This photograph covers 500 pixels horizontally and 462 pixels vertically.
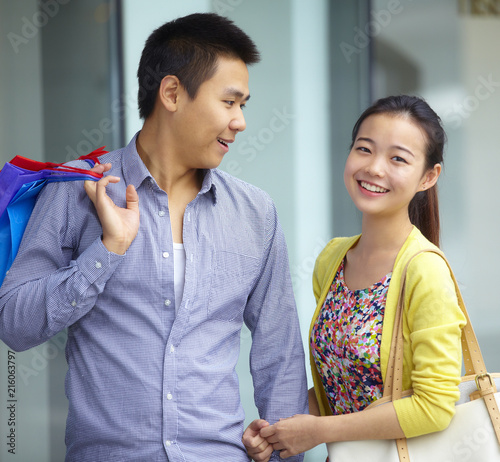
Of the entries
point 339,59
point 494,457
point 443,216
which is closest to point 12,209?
point 494,457

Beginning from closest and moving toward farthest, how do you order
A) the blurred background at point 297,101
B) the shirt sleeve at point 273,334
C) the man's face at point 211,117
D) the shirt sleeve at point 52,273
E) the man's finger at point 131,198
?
the shirt sleeve at point 52,273, the man's finger at point 131,198, the man's face at point 211,117, the shirt sleeve at point 273,334, the blurred background at point 297,101

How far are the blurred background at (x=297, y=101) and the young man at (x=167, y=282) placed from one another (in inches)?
49.4

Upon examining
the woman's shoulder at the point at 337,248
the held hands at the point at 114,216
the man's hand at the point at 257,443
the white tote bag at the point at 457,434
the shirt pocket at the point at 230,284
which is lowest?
the man's hand at the point at 257,443

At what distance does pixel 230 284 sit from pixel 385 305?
1.36ft

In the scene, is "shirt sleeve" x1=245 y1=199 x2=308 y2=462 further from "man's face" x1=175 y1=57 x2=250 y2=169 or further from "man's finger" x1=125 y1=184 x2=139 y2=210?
"man's finger" x1=125 y1=184 x2=139 y2=210

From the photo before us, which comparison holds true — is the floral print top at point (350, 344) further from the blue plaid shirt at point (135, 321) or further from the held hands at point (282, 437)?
the blue plaid shirt at point (135, 321)

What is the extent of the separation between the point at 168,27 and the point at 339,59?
5.78 ft

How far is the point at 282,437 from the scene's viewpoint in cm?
182

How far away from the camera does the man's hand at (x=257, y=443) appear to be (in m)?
1.84

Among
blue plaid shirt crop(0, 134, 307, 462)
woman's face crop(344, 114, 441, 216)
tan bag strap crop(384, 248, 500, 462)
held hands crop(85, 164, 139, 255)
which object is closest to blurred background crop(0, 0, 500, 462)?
blue plaid shirt crop(0, 134, 307, 462)

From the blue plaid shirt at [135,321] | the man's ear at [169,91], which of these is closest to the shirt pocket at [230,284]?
the blue plaid shirt at [135,321]

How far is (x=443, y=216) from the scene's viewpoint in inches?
145

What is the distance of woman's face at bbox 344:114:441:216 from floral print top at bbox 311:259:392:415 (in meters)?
0.20

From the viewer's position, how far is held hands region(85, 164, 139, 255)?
1.61 metres
